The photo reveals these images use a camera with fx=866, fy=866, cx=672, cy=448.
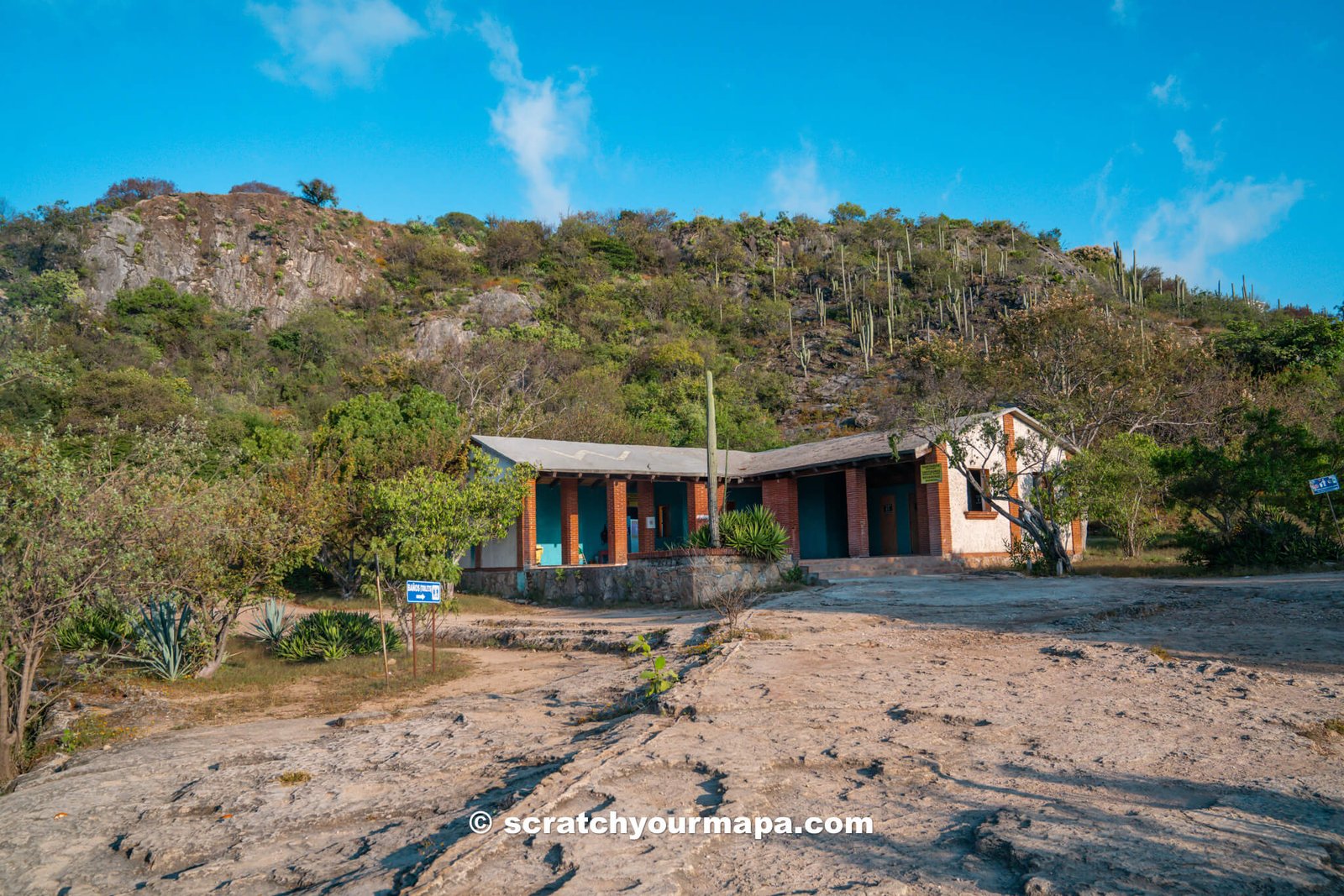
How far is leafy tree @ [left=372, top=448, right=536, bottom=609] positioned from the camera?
11.7 meters

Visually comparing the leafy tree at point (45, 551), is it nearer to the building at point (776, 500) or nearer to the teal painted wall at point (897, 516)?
the building at point (776, 500)

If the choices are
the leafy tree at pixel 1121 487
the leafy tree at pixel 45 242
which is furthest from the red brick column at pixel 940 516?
the leafy tree at pixel 45 242

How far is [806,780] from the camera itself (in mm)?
5023

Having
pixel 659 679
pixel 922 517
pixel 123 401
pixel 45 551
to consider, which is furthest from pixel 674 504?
pixel 123 401

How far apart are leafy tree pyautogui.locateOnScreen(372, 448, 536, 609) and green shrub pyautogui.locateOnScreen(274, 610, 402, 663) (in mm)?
1527

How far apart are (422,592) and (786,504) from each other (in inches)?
664

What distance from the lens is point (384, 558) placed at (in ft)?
38.9

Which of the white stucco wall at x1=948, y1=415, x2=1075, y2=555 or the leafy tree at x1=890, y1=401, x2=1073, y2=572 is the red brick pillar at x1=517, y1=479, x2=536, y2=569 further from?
the white stucco wall at x1=948, y1=415, x2=1075, y2=555

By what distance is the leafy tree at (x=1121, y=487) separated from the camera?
17406mm

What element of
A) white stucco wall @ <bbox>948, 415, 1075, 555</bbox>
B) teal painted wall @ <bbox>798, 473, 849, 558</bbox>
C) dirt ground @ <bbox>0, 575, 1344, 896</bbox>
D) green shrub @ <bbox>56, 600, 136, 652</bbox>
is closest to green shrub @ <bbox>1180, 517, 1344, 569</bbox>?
white stucco wall @ <bbox>948, 415, 1075, 555</bbox>

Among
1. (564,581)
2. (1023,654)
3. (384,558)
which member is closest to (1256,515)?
(1023,654)

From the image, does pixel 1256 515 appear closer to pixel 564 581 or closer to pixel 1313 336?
pixel 564 581

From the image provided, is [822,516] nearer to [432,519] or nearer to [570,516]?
[570,516]

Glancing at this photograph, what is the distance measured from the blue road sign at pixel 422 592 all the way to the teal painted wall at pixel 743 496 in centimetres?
1817
